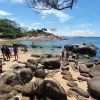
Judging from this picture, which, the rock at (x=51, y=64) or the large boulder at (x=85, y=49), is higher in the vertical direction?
the rock at (x=51, y=64)

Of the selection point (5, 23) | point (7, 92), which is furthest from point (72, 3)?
point (5, 23)

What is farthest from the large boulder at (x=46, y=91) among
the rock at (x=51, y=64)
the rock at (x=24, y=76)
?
the rock at (x=51, y=64)

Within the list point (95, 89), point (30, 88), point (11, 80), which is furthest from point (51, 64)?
point (30, 88)

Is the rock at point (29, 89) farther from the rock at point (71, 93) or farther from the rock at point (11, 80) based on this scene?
the rock at point (71, 93)

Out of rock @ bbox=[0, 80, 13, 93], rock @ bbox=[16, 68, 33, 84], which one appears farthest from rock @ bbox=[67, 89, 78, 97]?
rock @ bbox=[0, 80, 13, 93]

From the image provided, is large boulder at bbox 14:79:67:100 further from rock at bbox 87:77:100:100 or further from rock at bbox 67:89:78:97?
rock at bbox 87:77:100:100

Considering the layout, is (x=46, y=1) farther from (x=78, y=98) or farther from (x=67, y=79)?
(x=67, y=79)

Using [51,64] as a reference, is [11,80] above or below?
above

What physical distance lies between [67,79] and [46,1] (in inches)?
395

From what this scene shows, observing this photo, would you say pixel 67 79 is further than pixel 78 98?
Yes

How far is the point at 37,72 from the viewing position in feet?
73.7

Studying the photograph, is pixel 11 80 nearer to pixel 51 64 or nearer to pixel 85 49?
pixel 51 64

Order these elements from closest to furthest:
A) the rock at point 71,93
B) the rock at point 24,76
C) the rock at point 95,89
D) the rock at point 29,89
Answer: the rock at point 29,89, the rock at point 95,89, the rock at point 71,93, the rock at point 24,76

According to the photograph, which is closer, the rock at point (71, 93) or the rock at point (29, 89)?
Answer: the rock at point (29, 89)
